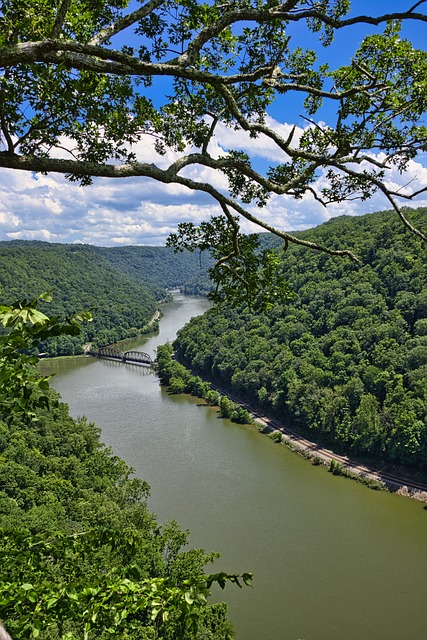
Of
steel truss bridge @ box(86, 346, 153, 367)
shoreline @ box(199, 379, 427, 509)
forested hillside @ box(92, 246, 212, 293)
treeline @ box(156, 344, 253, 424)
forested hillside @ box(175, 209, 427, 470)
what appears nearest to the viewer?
shoreline @ box(199, 379, 427, 509)

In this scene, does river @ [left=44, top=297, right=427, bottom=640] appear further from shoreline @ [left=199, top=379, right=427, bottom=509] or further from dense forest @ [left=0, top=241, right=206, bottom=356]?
dense forest @ [left=0, top=241, right=206, bottom=356]

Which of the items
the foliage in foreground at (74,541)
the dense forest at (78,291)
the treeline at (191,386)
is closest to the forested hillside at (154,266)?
the dense forest at (78,291)

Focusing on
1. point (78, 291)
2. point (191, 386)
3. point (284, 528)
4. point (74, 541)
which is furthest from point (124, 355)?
point (74, 541)

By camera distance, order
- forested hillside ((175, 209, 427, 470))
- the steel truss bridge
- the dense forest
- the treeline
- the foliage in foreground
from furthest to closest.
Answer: the dense forest < the steel truss bridge < the treeline < forested hillside ((175, 209, 427, 470)) < the foliage in foreground

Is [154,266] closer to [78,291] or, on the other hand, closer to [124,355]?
[78,291]

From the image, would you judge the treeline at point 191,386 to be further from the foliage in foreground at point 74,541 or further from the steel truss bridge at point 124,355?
the foliage in foreground at point 74,541

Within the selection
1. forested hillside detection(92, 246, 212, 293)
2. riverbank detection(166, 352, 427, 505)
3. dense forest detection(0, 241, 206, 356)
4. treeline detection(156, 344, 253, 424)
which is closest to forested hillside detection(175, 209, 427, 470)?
riverbank detection(166, 352, 427, 505)

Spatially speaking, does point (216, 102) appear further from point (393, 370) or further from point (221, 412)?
point (221, 412)
